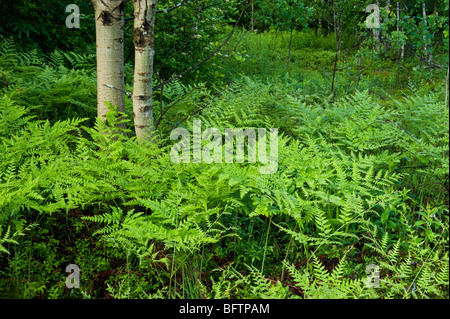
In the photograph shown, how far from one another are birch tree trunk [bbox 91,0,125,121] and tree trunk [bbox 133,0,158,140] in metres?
0.32

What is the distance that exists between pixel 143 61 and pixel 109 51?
1.52ft

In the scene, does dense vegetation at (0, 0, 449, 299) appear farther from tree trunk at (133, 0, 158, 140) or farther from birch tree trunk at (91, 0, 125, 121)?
birch tree trunk at (91, 0, 125, 121)

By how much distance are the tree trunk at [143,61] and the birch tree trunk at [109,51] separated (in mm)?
320

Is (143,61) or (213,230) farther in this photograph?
(143,61)

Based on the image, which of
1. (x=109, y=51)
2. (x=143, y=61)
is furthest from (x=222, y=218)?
(x=109, y=51)

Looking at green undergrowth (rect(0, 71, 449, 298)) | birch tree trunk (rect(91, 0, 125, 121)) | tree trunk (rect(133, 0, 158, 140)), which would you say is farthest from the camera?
birch tree trunk (rect(91, 0, 125, 121))

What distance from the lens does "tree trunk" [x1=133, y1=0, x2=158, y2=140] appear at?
11.5ft

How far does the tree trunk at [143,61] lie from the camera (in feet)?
11.5

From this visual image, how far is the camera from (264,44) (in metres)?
12.8

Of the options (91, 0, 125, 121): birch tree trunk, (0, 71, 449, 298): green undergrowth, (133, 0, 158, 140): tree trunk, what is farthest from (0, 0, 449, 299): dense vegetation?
(91, 0, 125, 121): birch tree trunk

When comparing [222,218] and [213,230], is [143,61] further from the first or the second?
[213,230]

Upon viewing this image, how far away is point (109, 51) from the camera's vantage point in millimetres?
3832

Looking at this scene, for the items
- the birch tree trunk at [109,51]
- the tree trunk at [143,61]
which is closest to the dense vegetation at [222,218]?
the tree trunk at [143,61]
